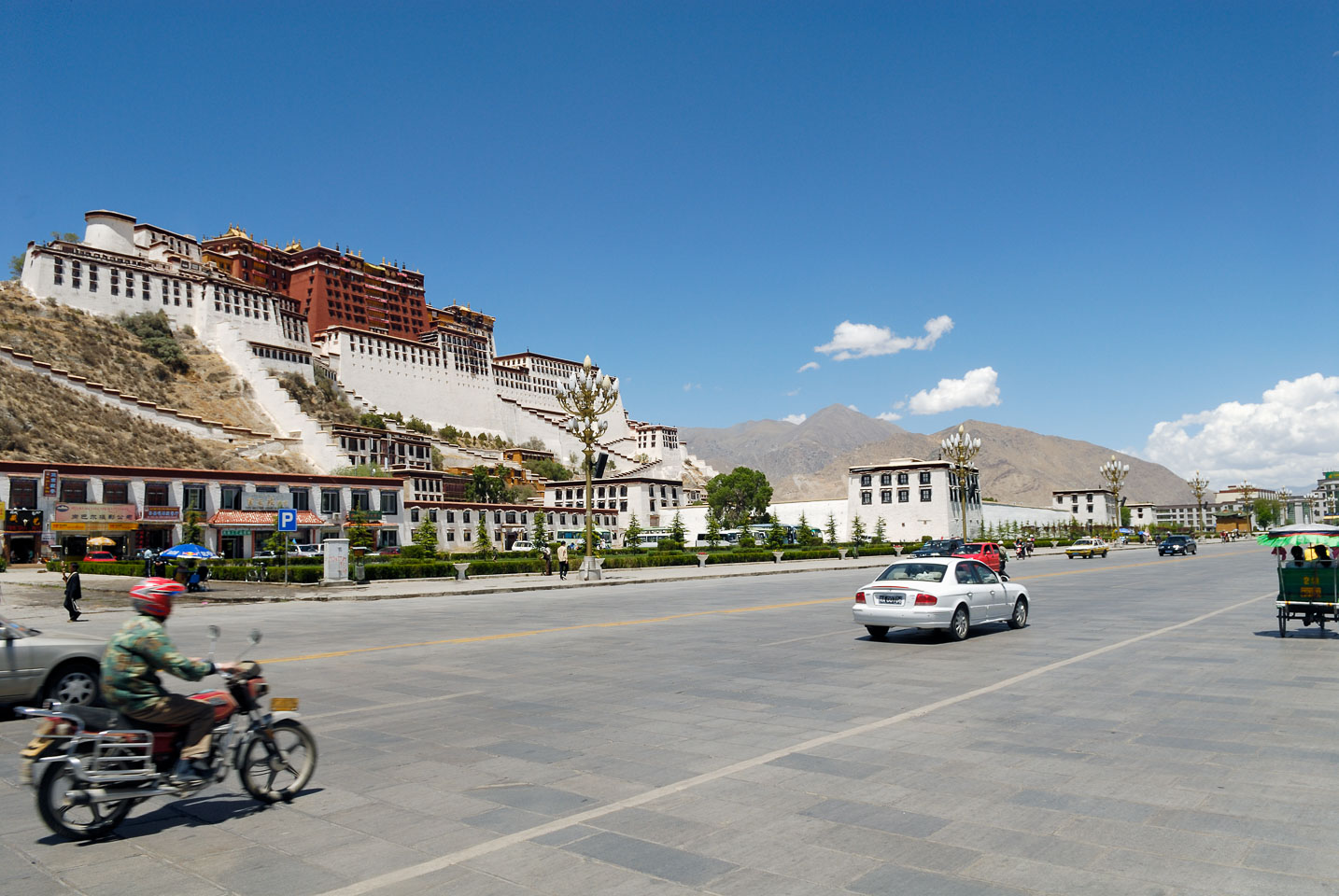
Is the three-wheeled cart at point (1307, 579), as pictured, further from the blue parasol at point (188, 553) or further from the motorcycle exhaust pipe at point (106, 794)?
the blue parasol at point (188, 553)

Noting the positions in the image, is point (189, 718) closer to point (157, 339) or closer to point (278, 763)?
point (278, 763)

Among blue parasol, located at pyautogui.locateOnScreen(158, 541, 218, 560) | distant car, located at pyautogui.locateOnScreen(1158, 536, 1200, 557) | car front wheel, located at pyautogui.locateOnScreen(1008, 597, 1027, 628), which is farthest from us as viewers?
distant car, located at pyautogui.locateOnScreen(1158, 536, 1200, 557)

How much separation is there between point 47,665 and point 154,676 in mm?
5072

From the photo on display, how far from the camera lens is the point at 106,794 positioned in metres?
5.69

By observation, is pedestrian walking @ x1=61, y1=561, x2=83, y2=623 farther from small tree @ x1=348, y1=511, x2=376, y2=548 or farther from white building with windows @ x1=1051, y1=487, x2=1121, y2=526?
white building with windows @ x1=1051, y1=487, x2=1121, y2=526

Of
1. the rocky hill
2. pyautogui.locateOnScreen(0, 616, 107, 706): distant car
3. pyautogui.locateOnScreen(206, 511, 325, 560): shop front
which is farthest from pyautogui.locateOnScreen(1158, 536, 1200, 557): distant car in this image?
the rocky hill

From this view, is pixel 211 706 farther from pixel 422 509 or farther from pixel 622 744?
pixel 422 509

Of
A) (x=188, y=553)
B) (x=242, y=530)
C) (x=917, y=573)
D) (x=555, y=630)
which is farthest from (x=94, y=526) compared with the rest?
(x=917, y=573)

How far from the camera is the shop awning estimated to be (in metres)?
62.1

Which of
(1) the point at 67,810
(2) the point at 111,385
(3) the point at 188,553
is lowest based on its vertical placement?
(1) the point at 67,810

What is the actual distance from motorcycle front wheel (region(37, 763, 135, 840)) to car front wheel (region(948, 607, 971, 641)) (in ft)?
42.4

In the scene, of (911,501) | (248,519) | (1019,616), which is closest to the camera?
(1019,616)

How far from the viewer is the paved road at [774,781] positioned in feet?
16.4

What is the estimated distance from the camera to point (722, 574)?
42500 millimetres
